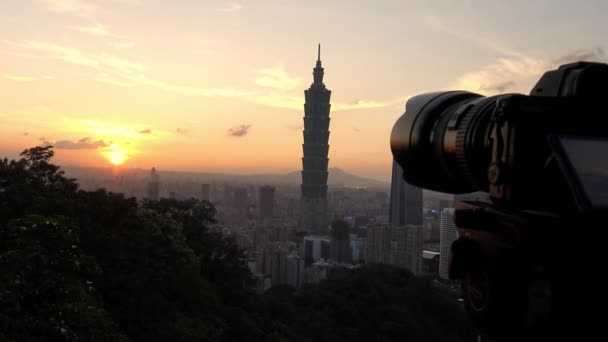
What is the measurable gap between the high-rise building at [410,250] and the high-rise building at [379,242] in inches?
40.8

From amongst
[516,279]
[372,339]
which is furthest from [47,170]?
[372,339]

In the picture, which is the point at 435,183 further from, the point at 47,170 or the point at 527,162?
the point at 47,170

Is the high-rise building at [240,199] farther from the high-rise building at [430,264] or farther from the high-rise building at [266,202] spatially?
the high-rise building at [430,264]

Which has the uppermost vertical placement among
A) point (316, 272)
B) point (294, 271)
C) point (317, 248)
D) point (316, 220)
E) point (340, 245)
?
point (316, 220)

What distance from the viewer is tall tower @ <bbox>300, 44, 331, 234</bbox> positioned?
49000mm

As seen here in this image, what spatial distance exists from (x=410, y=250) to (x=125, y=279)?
1069 inches

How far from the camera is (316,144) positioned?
49.2 m

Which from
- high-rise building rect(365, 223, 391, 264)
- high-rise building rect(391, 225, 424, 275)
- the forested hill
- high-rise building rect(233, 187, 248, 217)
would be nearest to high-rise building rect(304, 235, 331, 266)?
high-rise building rect(365, 223, 391, 264)

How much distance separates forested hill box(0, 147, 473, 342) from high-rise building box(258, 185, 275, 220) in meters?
42.8

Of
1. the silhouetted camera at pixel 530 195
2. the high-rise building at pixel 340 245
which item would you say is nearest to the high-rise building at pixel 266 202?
the high-rise building at pixel 340 245

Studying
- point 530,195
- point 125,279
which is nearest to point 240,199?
point 125,279

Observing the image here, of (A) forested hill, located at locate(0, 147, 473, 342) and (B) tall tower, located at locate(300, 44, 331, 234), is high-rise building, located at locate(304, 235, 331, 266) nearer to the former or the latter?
(B) tall tower, located at locate(300, 44, 331, 234)

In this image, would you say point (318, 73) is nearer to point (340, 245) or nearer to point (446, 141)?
point (340, 245)

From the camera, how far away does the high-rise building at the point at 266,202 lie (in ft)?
186
